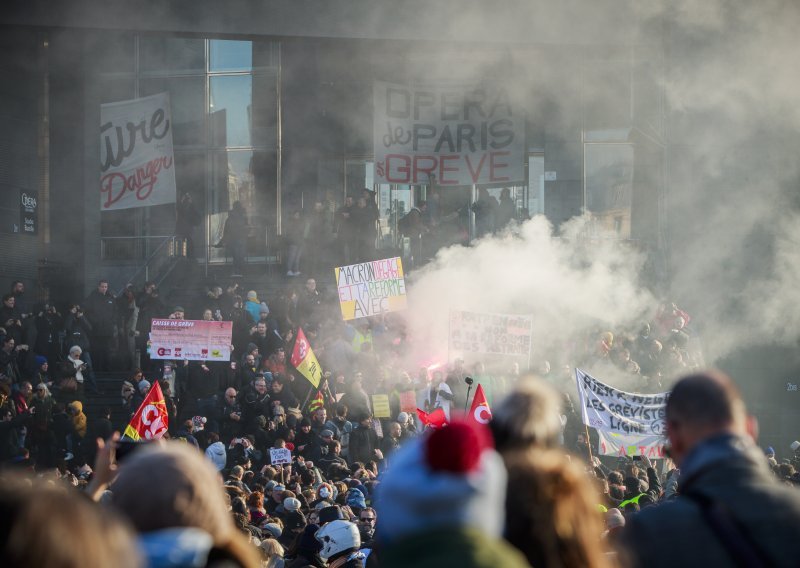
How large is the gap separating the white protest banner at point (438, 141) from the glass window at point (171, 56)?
17.0 ft

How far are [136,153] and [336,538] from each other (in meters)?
13.8

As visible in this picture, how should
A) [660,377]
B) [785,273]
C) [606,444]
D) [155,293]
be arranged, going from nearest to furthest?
1. [606,444]
2. [660,377]
3. [155,293]
4. [785,273]

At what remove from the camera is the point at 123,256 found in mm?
20859

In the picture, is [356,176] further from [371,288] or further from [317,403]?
[317,403]

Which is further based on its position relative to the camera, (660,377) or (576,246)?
(576,246)

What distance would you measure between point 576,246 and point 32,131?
1163 centimetres

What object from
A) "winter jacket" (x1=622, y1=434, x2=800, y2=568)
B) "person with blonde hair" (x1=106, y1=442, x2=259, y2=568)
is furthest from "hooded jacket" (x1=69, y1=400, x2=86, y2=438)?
"winter jacket" (x1=622, y1=434, x2=800, y2=568)

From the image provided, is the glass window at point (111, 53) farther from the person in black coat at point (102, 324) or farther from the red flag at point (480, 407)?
the red flag at point (480, 407)

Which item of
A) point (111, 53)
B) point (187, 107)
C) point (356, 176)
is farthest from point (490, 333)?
point (111, 53)

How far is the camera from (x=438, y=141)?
18516 mm


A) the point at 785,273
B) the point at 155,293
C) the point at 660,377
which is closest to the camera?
the point at 660,377

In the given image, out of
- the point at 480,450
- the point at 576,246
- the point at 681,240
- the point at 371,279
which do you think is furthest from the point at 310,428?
the point at 480,450

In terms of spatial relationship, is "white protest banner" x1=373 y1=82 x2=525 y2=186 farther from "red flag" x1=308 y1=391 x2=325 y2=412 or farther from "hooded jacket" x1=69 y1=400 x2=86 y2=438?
"hooded jacket" x1=69 y1=400 x2=86 y2=438

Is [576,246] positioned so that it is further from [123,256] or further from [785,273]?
[123,256]
